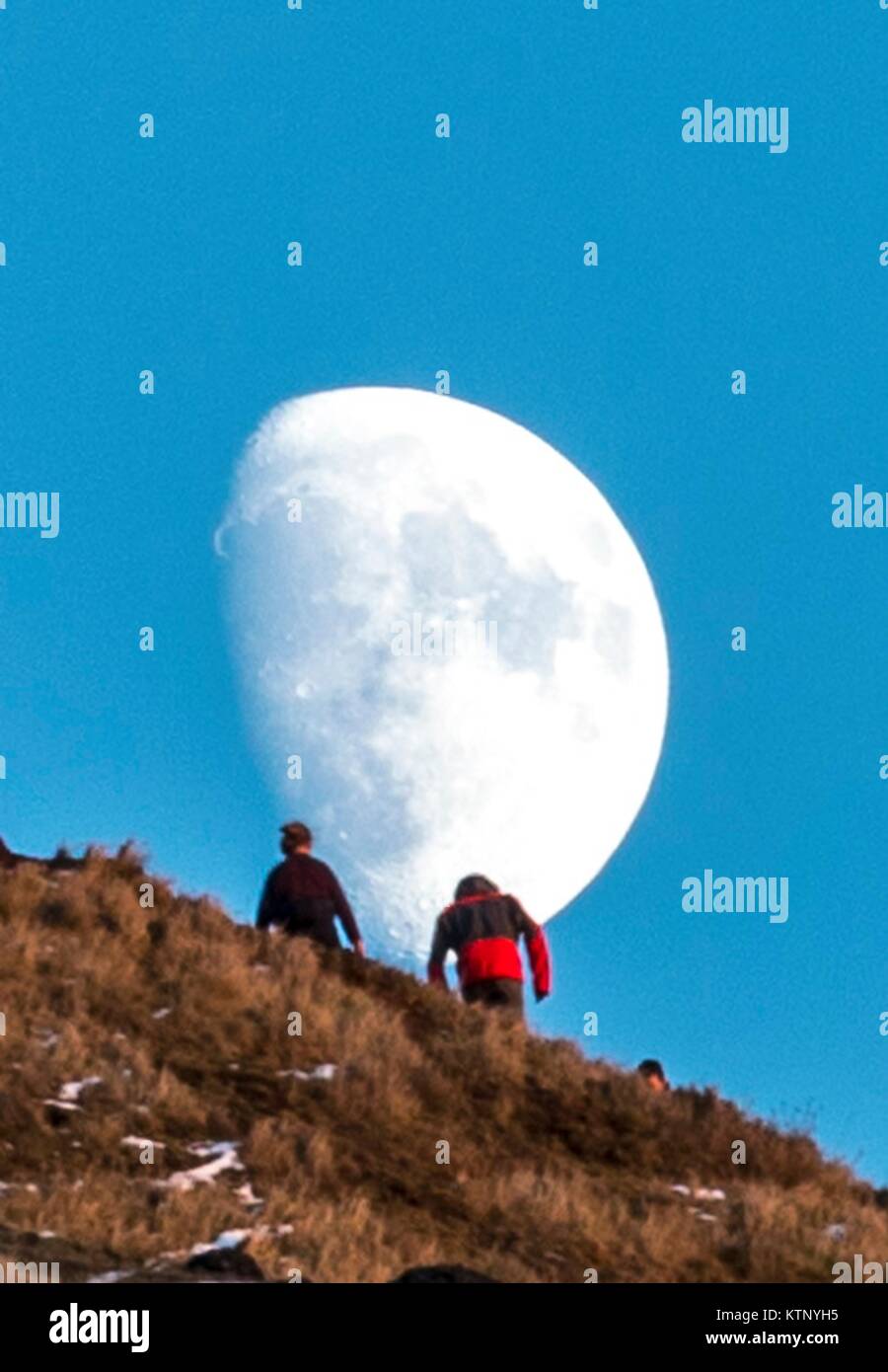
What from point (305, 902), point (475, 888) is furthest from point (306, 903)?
point (475, 888)

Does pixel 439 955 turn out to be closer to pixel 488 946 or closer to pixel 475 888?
pixel 488 946

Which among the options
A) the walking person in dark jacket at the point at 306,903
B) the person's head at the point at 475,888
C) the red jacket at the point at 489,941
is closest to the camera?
the red jacket at the point at 489,941

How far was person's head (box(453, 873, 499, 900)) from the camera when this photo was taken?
57.9ft

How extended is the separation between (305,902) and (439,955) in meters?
1.17

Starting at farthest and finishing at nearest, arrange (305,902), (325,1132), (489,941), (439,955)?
1. (305,902)
2. (439,955)
3. (489,941)
4. (325,1132)

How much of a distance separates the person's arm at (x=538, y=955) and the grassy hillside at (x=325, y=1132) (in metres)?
0.46

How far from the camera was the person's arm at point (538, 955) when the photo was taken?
17.8 metres

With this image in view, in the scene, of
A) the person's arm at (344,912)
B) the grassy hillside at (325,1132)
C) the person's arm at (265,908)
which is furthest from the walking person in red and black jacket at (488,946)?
the person's arm at (265,908)

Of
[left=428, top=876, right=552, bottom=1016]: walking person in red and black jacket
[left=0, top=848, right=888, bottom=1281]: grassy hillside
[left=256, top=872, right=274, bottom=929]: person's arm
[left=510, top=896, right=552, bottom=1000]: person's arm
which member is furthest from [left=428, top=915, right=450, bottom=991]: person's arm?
[left=256, top=872, right=274, bottom=929]: person's arm

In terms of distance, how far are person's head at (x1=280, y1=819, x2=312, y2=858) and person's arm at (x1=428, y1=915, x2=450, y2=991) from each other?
1142 millimetres

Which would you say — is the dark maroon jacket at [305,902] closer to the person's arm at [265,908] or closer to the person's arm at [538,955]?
the person's arm at [265,908]

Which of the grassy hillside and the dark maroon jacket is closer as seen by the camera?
the grassy hillside

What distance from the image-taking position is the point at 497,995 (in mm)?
17938

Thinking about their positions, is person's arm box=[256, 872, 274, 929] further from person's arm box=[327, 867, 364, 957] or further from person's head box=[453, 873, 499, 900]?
person's head box=[453, 873, 499, 900]
